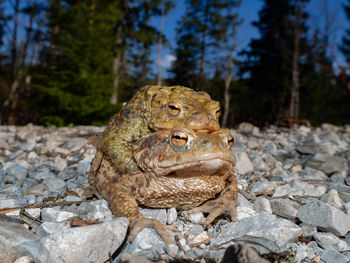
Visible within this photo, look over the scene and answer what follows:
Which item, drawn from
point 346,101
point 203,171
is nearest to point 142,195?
point 203,171

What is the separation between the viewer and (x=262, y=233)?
1.91m

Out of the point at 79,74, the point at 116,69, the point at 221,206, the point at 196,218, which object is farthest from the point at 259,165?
the point at 116,69

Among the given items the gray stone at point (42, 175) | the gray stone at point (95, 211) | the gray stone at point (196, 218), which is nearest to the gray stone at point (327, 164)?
the gray stone at point (196, 218)

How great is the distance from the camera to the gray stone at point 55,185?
3107mm

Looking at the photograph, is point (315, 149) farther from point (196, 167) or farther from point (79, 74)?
point (79, 74)

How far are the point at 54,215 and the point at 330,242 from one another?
2250 mm

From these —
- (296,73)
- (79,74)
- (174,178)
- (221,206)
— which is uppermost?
(296,73)

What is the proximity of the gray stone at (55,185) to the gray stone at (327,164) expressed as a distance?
375cm

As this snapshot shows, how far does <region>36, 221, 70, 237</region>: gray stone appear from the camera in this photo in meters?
1.97

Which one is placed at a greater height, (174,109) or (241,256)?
(174,109)

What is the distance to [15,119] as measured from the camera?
1462cm

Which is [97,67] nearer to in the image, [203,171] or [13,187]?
[13,187]

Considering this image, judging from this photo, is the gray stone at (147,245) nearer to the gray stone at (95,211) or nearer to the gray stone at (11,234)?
the gray stone at (95,211)

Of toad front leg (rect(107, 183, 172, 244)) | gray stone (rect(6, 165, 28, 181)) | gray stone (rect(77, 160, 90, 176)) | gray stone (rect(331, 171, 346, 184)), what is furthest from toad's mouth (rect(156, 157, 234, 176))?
gray stone (rect(331, 171, 346, 184))
